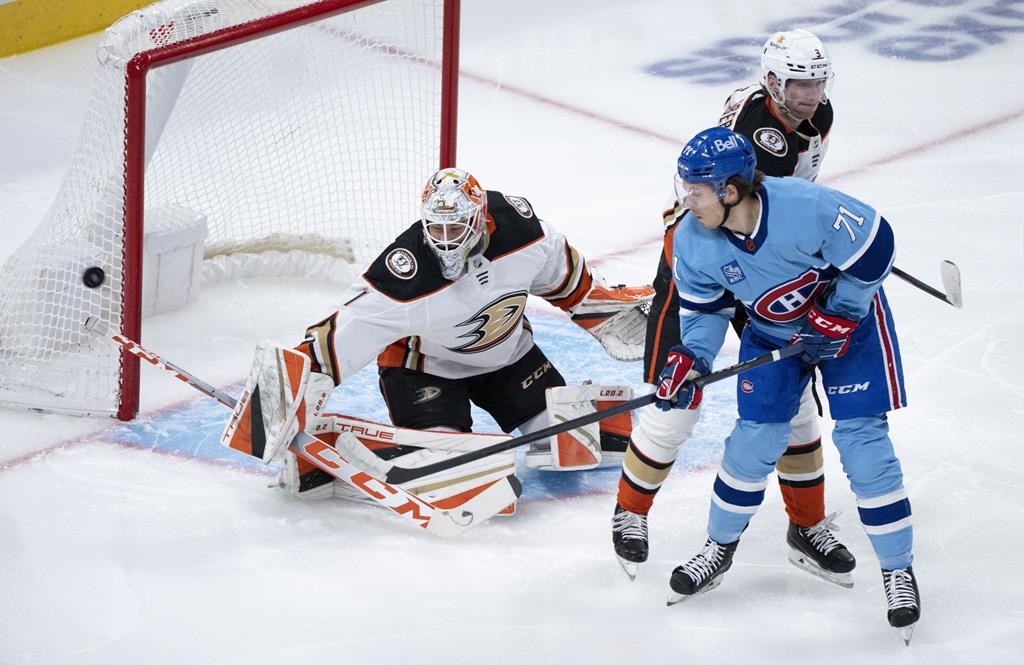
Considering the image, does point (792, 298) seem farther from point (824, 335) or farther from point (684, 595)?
point (684, 595)

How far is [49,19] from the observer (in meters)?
6.43

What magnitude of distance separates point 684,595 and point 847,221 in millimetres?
845

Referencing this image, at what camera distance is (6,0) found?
6309 mm

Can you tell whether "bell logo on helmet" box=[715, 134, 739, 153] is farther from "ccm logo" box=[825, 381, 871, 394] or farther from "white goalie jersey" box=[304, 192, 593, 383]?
"white goalie jersey" box=[304, 192, 593, 383]

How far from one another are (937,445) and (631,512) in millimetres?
980

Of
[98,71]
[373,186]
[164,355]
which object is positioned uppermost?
[98,71]

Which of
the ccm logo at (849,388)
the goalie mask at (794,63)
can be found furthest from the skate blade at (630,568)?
the goalie mask at (794,63)

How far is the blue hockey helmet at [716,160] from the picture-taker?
2635 mm

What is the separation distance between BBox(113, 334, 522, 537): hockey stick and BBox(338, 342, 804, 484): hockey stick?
4 centimetres

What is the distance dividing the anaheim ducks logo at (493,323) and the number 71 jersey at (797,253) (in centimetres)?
65

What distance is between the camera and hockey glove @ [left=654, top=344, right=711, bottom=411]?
9.25 feet

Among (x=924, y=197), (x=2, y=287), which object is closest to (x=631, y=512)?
(x=2, y=287)

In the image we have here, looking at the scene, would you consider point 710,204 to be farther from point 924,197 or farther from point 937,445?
point 924,197

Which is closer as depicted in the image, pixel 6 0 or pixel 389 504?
pixel 389 504
